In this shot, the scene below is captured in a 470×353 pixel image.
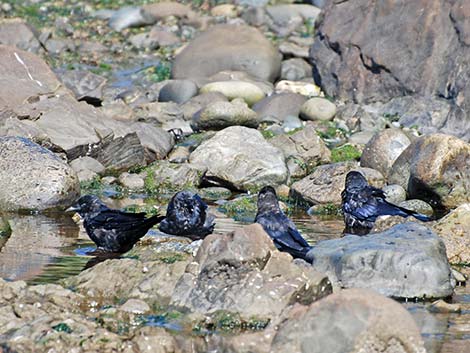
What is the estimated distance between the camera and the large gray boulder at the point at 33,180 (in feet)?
44.4

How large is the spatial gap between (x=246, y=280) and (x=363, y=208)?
4.74 metres

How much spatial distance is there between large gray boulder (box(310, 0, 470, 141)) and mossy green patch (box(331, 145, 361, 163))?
2002mm

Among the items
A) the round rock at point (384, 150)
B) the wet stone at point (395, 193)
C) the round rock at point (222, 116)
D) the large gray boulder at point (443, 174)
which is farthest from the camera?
the round rock at point (222, 116)

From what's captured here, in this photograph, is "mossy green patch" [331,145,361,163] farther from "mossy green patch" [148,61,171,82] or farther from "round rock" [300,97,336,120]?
"mossy green patch" [148,61,171,82]

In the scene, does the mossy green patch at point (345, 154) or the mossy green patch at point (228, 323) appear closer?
the mossy green patch at point (228, 323)

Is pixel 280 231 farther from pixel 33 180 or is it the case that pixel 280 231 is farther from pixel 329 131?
pixel 329 131

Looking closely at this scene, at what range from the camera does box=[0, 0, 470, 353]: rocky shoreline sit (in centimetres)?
762

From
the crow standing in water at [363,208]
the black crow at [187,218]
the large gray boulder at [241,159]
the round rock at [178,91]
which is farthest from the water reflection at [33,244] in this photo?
the round rock at [178,91]

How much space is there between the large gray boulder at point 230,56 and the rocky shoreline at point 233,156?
0.05 metres

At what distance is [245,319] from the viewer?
7848 mm

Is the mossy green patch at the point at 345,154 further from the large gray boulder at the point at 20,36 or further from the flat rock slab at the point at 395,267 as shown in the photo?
the large gray boulder at the point at 20,36

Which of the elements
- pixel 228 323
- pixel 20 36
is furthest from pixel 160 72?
pixel 228 323

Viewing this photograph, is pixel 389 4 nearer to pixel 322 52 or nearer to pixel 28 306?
pixel 322 52

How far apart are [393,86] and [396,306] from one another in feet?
44.0
